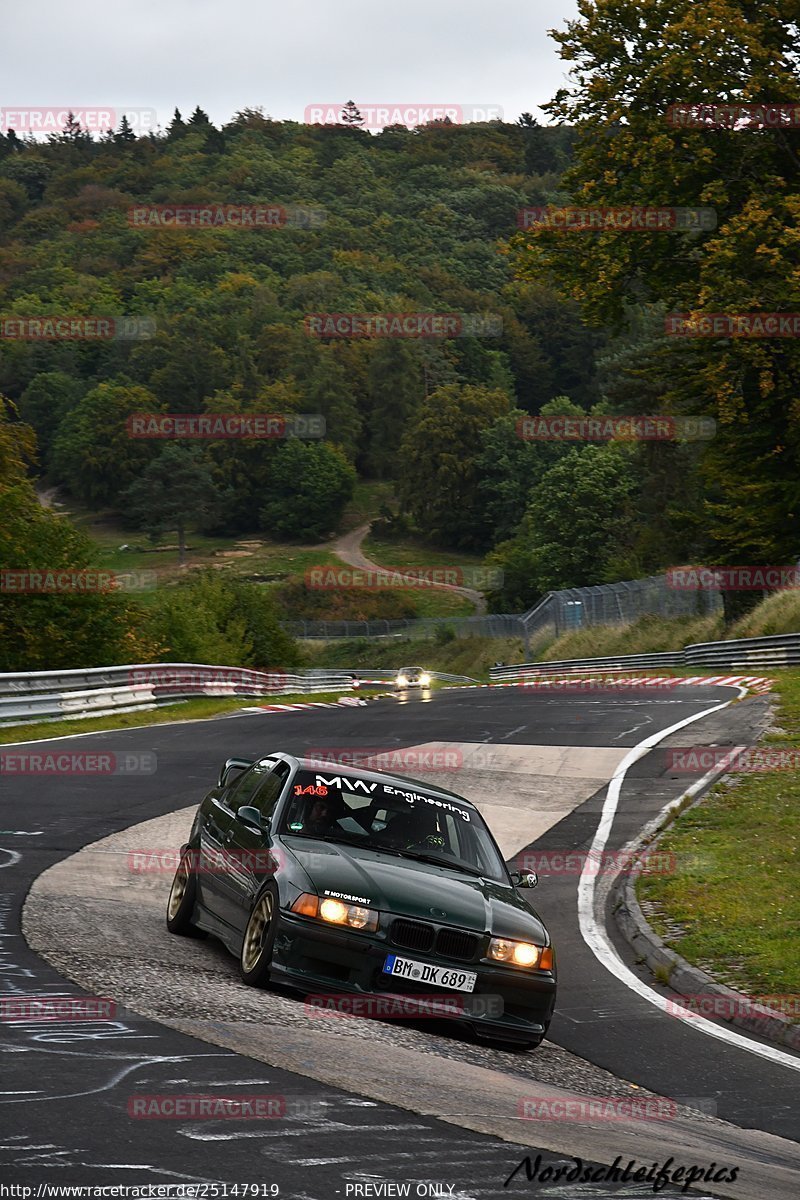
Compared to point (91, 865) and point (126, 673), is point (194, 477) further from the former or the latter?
point (91, 865)

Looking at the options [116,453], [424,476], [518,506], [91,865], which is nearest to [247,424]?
[116,453]

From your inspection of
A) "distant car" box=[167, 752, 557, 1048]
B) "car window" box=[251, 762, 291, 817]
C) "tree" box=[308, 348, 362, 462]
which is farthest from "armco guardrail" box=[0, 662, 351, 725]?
"tree" box=[308, 348, 362, 462]

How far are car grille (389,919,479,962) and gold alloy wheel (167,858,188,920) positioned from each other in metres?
2.33

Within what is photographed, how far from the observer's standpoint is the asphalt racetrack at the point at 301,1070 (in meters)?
4.75

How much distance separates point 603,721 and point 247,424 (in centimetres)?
14444

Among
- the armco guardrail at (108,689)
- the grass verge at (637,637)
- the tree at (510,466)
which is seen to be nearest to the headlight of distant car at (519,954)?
the armco guardrail at (108,689)

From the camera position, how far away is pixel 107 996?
738cm

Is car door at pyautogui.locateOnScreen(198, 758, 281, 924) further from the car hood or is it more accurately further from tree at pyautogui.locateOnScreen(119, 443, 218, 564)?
tree at pyautogui.locateOnScreen(119, 443, 218, 564)

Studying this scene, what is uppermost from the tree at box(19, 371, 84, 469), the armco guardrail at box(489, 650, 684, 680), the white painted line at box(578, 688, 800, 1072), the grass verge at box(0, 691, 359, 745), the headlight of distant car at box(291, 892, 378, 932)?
the tree at box(19, 371, 84, 469)

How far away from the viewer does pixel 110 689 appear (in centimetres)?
2986

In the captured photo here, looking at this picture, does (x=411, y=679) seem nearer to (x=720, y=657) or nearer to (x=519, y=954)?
(x=720, y=657)

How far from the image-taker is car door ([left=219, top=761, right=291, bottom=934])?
8828 millimetres

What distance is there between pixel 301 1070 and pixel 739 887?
792 centimetres

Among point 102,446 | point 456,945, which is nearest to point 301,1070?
point 456,945
